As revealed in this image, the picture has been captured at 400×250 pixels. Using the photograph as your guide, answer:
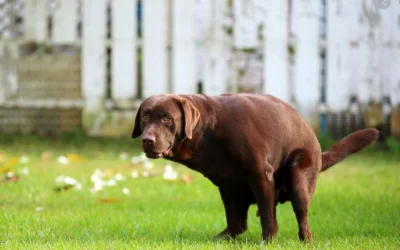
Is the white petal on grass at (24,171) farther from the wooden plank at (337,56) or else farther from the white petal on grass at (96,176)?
the wooden plank at (337,56)

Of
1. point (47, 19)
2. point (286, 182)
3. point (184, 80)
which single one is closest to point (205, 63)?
point (184, 80)

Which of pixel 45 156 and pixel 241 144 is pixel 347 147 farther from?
pixel 45 156

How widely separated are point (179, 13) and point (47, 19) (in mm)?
1840

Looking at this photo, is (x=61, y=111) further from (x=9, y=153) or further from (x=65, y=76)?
(x=9, y=153)

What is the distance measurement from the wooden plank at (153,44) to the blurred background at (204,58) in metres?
0.01

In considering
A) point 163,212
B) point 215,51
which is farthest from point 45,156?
point 163,212

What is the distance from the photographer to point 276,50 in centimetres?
1077

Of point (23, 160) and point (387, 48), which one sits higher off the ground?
point (387, 48)

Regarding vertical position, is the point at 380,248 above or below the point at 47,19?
below

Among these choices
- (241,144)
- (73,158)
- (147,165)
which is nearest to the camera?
(241,144)

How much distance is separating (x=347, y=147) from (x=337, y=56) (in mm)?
5844

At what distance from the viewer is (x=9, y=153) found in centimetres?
965

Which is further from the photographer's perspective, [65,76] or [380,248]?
[65,76]

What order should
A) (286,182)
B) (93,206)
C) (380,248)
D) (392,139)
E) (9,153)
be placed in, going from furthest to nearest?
(392,139), (9,153), (93,206), (286,182), (380,248)
